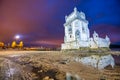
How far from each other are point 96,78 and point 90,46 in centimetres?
2370

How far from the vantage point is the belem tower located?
29.6 meters

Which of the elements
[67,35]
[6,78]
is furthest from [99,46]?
[6,78]

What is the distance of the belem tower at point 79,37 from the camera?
2955 centimetres

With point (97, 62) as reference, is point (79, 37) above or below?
above

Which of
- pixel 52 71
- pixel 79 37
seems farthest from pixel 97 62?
pixel 79 37

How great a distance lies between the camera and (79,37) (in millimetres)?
32406

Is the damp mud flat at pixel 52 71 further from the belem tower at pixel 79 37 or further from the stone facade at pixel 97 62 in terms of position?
the belem tower at pixel 79 37

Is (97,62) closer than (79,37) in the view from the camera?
Yes

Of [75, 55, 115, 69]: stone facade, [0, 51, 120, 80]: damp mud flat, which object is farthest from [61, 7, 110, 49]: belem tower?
[0, 51, 120, 80]: damp mud flat

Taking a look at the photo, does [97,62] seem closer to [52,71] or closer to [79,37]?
[52,71]

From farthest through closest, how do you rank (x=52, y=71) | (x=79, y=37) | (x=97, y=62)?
1. (x=79, y=37)
2. (x=97, y=62)
3. (x=52, y=71)

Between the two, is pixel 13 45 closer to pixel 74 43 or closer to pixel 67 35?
pixel 67 35

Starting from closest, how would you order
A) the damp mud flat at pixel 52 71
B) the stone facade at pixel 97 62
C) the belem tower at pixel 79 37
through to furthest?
the damp mud flat at pixel 52 71 < the stone facade at pixel 97 62 < the belem tower at pixel 79 37

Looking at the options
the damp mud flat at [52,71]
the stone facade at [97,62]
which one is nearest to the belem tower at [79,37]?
the stone facade at [97,62]
